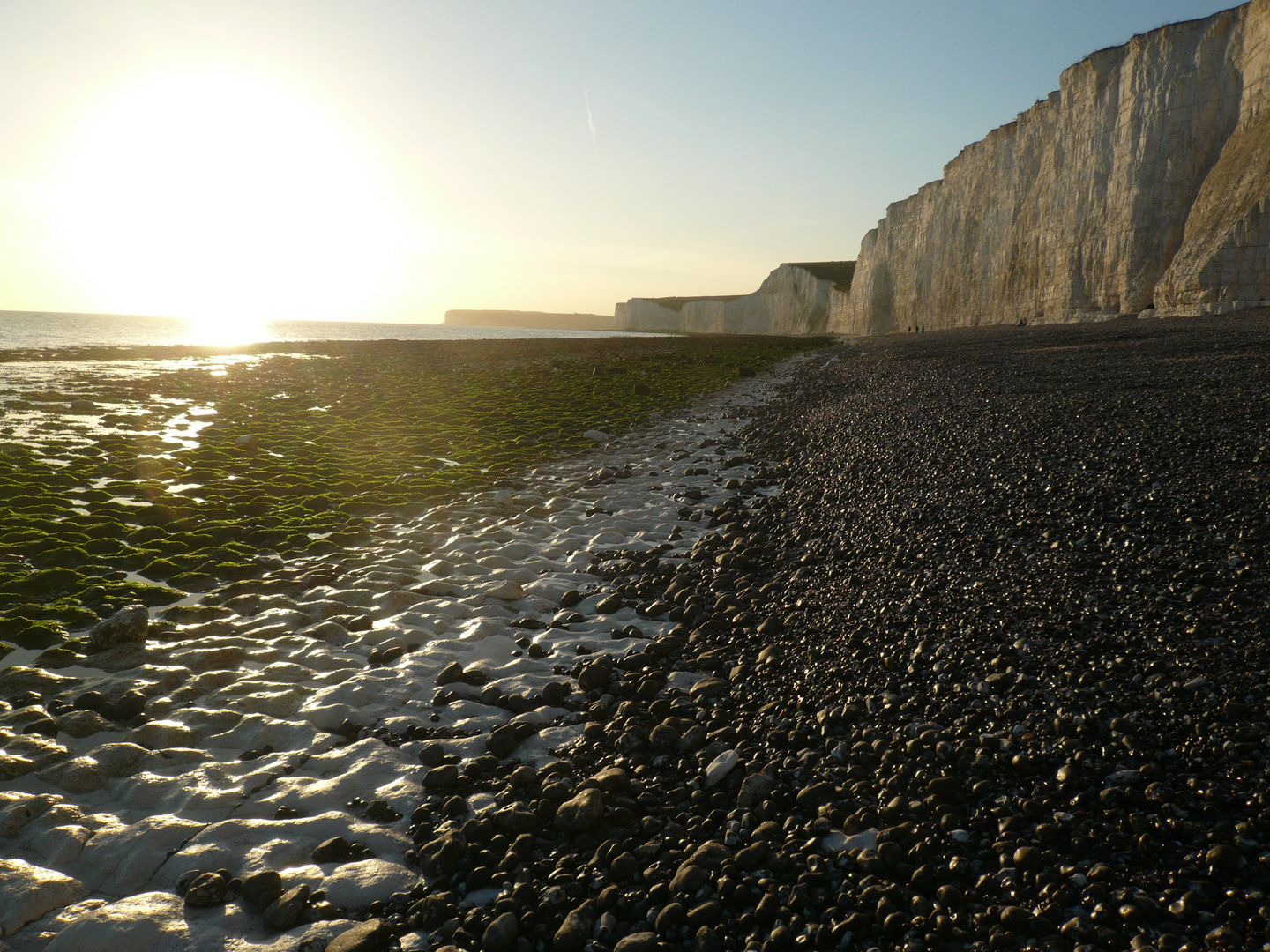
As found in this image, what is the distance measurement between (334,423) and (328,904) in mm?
15899

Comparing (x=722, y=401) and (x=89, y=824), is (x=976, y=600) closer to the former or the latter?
(x=89, y=824)

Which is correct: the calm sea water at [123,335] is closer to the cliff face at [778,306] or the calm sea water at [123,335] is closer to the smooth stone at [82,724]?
the cliff face at [778,306]

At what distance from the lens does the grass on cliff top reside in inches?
307

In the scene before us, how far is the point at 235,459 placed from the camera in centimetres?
1305

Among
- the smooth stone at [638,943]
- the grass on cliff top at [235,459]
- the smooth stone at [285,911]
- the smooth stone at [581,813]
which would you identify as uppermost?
the grass on cliff top at [235,459]

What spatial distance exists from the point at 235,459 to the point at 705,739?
12039mm

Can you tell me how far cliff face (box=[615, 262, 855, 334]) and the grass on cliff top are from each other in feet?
243

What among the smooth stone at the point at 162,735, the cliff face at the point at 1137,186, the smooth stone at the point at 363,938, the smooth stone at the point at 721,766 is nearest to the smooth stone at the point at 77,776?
the smooth stone at the point at 162,735

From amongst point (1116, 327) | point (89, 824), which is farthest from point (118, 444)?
point (1116, 327)

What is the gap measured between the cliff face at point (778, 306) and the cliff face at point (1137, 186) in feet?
132

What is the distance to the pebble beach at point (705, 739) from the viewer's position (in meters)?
3.23

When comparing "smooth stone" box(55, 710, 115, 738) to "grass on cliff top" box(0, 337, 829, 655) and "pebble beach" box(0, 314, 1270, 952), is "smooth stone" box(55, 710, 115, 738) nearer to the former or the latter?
"pebble beach" box(0, 314, 1270, 952)

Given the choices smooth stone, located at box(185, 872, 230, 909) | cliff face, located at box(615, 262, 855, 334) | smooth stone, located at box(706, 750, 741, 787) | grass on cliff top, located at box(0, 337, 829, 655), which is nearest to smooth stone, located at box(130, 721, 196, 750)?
smooth stone, located at box(185, 872, 230, 909)

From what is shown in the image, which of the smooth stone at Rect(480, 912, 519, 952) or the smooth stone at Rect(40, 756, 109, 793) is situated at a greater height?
the smooth stone at Rect(40, 756, 109, 793)
